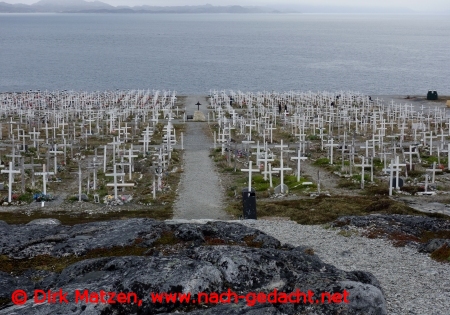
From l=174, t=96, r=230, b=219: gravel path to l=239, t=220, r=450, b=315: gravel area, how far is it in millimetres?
3964

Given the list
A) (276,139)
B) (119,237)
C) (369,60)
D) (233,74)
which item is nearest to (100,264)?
(119,237)

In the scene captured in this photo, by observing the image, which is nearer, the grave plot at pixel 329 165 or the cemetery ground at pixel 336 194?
the cemetery ground at pixel 336 194

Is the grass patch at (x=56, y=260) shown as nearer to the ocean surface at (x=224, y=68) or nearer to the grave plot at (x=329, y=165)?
the grave plot at (x=329, y=165)

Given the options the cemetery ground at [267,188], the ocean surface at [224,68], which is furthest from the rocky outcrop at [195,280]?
the ocean surface at [224,68]

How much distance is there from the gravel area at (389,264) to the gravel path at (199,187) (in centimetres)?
396

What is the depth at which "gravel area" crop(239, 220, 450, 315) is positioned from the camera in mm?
13453

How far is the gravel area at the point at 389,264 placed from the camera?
13453mm

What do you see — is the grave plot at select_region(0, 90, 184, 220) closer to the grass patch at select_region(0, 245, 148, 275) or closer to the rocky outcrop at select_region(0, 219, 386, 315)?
the grass patch at select_region(0, 245, 148, 275)

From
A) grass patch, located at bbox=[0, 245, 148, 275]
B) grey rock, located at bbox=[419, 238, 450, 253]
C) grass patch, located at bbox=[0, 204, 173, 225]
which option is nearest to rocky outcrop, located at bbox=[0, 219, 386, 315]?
grass patch, located at bbox=[0, 245, 148, 275]

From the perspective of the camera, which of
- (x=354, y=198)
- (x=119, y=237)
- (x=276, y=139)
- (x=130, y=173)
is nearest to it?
(x=119, y=237)

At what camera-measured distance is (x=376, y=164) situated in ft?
112

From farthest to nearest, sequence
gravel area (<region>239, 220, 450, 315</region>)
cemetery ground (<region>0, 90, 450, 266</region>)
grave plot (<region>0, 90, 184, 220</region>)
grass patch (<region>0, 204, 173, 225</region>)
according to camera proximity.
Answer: grave plot (<region>0, 90, 184, 220</region>) < cemetery ground (<region>0, 90, 450, 266</region>) < grass patch (<region>0, 204, 173, 225</region>) < gravel area (<region>239, 220, 450, 315</region>)

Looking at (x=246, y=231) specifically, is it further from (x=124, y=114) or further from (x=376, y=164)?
(x=124, y=114)

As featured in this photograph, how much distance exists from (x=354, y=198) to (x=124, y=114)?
29.8 metres
